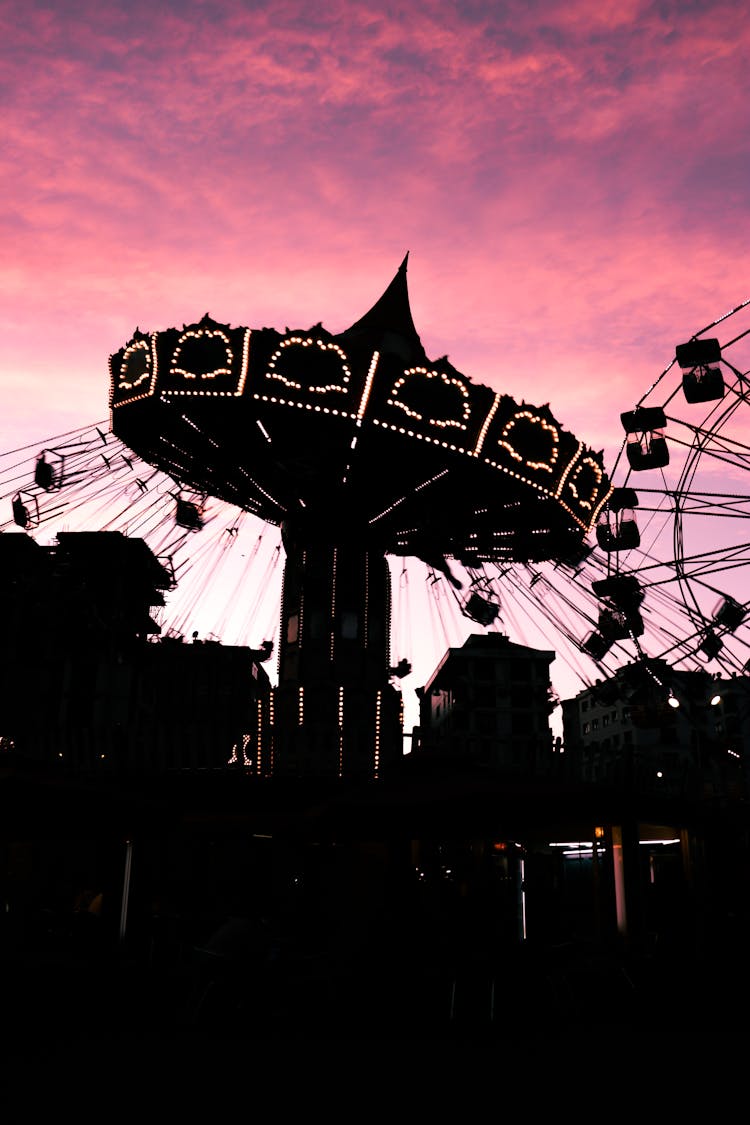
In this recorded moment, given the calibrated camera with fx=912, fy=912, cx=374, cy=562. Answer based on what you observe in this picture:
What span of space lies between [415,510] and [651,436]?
6.01 meters

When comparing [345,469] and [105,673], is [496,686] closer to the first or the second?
[105,673]

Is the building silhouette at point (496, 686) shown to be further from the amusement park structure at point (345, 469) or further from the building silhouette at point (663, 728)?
the amusement park structure at point (345, 469)

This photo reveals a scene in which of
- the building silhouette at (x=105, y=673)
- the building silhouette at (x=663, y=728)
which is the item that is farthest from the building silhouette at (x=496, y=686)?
the building silhouette at (x=105, y=673)

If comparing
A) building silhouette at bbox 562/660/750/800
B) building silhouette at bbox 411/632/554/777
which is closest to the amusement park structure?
building silhouette at bbox 562/660/750/800

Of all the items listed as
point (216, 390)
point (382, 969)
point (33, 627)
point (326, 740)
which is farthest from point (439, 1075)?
point (33, 627)

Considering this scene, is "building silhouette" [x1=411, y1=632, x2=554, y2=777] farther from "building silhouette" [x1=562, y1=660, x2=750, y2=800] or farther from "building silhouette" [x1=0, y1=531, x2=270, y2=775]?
"building silhouette" [x1=0, y1=531, x2=270, y2=775]

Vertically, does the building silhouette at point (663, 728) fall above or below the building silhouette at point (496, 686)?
below

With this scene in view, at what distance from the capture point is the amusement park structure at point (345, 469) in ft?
59.5

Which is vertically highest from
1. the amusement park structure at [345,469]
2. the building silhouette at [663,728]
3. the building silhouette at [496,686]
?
the building silhouette at [496,686]

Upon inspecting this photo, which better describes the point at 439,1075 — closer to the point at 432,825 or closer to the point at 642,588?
the point at 432,825

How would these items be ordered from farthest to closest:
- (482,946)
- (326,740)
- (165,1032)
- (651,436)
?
(651,436), (326,740), (482,946), (165,1032)

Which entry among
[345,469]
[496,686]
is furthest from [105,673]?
[496,686]

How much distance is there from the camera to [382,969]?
12484 mm

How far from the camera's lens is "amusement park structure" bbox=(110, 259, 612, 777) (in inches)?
714
